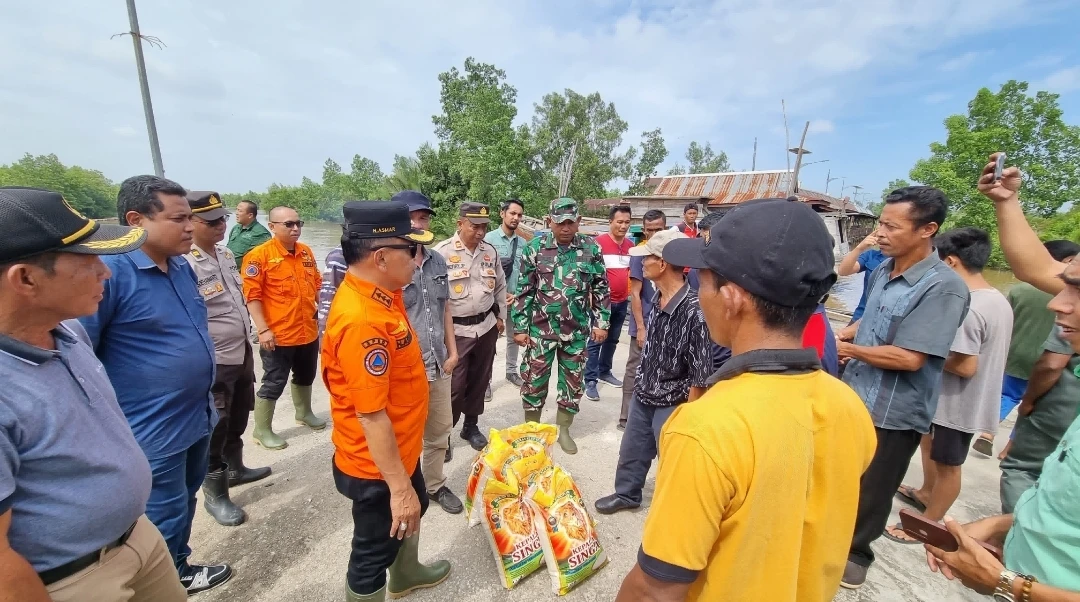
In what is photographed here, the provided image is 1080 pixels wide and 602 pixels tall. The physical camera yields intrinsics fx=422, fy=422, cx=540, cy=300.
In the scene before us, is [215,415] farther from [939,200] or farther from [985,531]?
[939,200]

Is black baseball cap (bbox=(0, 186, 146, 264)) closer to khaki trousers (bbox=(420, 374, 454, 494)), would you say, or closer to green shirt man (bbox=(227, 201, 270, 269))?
khaki trousers (bbox=(420, 374, 454, 494))

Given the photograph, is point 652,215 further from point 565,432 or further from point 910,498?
point 910,498

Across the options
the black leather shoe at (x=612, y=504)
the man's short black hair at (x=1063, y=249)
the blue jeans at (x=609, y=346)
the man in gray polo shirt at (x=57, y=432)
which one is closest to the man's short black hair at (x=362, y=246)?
the man in gray polo shirt at (x=57, y=432)

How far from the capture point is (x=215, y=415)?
92.7 inches

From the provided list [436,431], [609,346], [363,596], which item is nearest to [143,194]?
[436,431]

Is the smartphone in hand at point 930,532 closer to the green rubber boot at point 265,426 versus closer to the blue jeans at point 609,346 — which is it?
the blue jeans at point 609,346

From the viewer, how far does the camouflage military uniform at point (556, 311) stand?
378cm

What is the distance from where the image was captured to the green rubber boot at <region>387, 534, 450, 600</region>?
2.20 metres

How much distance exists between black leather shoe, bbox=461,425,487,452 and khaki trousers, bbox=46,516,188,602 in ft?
7.68

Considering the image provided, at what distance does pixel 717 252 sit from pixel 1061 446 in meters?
1.30

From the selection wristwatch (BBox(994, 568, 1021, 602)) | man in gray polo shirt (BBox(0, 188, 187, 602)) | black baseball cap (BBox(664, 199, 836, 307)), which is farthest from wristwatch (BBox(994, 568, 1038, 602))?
man in gray polo shirt (BBox(0, 188, 187, 602))

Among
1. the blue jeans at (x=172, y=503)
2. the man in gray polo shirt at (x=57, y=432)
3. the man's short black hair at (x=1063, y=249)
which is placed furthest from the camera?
the man's short black hair at (x=1063, y=249)

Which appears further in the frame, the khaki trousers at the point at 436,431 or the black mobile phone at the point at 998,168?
the khaki trousers at the point at 436,431

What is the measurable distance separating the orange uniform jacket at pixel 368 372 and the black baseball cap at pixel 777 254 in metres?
1.25
